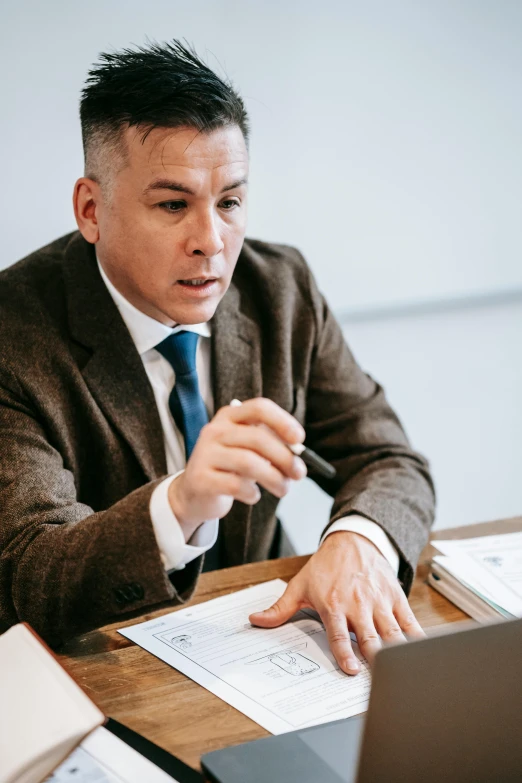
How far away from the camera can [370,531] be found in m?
1.32

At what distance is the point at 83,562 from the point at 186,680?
193 millimetres

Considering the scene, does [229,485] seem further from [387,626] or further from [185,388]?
[185,388]

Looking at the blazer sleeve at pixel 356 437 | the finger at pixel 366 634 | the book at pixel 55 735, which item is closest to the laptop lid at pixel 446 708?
the book at pixel 55 735

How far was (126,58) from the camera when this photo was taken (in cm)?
141

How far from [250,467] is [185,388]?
58 cm

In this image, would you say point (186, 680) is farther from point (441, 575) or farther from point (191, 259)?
A: point (191, 259)

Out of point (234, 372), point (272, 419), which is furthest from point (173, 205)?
point (272, 419)

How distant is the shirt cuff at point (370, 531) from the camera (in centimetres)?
129

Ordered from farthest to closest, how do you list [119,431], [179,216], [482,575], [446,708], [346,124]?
[346,124] < [119,431] < [179,216] < [482,575] < [446,708]

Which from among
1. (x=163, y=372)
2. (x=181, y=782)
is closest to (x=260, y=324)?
(x=163, y=372)

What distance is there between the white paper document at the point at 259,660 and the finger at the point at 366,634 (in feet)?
0.05

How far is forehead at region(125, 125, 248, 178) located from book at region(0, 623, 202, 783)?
2.44 feet

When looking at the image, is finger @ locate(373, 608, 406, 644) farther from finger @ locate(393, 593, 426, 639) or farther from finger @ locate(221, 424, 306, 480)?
finger @ locate(221, 424, 306, 480)

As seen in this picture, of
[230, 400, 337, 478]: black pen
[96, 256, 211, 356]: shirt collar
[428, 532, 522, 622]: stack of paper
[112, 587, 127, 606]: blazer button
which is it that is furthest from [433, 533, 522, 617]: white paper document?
[96, 256, 211, 356]: shirt collar
